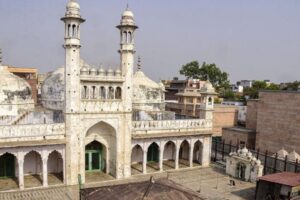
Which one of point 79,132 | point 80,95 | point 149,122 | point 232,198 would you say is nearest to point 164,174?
point 149,122

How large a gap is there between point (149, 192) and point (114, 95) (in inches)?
437

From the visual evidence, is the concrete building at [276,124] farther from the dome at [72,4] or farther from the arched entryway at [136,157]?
the dome at [72,4]

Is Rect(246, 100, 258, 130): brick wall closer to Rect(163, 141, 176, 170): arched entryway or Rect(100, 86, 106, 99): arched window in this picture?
Rect(163, 141, 176, 170): arched entryway

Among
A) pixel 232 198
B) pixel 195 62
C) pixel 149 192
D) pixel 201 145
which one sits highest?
pixel 195 62

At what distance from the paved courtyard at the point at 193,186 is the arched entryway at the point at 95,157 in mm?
733

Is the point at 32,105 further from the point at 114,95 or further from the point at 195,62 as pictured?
the point at 195,62

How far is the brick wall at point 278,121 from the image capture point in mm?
22750

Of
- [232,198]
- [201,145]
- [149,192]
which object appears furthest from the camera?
[201,145]

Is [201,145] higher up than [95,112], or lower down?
lower down

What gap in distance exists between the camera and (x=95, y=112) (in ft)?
62.2

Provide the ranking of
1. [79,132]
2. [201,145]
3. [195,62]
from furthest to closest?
1. [195,62]
2. [201,145]
3. [79,132]

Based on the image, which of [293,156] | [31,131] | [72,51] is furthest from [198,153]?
[31,131]

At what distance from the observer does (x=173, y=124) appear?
72.4ft

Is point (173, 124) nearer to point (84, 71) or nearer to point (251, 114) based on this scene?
point (84, 71)
